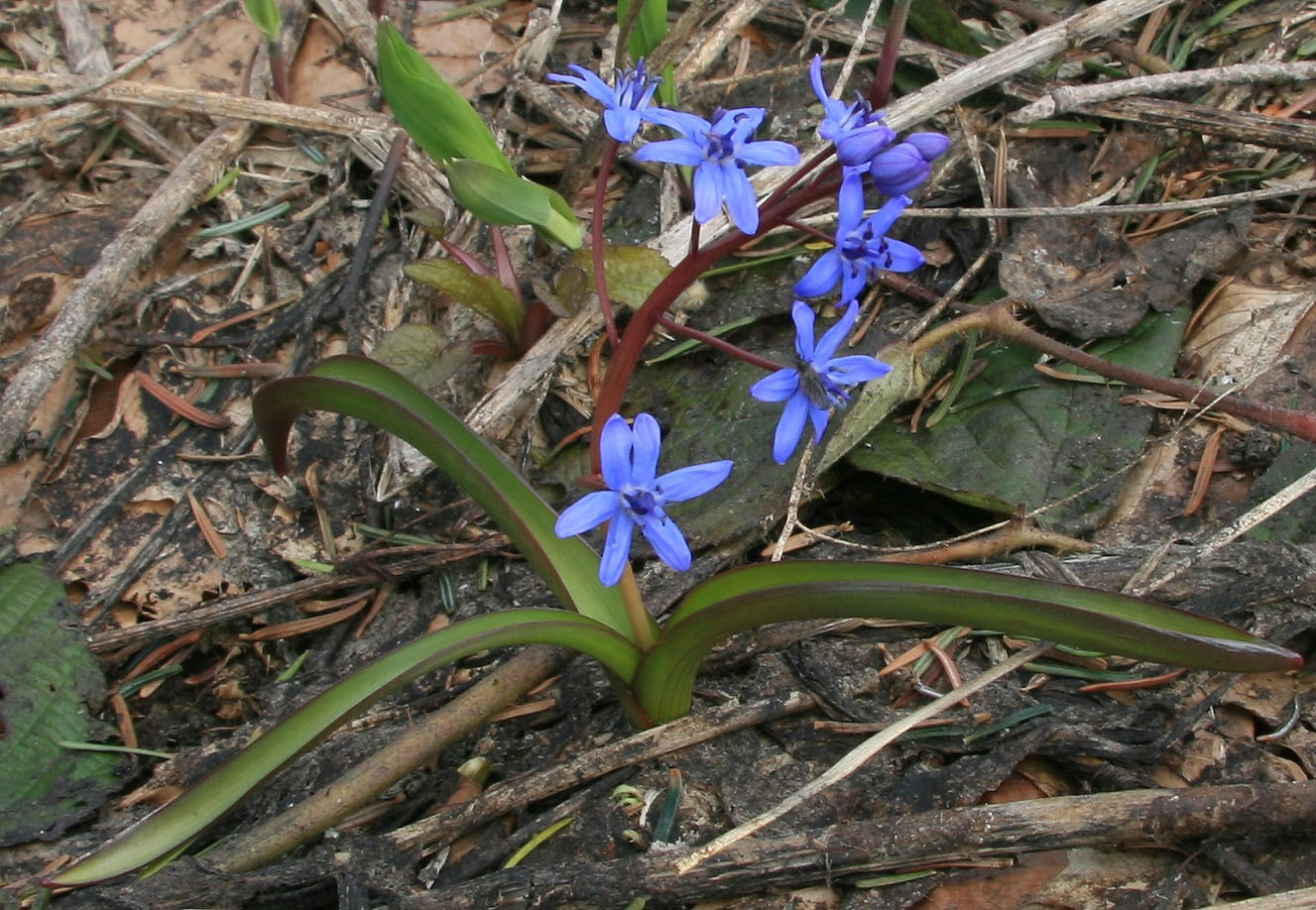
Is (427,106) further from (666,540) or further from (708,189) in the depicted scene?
(666,540)

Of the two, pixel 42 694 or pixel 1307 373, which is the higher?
pixel 42 694

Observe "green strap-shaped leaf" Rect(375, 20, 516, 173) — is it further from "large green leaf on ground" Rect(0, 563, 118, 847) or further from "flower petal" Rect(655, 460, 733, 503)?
"large green leaf on ground" Rect(0, 563, 118, 847)

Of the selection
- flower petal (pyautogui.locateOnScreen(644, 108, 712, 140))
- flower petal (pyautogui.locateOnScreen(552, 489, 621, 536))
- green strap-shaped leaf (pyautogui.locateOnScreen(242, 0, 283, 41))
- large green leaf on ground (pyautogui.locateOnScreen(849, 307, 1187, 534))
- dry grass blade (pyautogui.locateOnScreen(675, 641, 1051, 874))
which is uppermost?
green strap-shaped leaf (pyautogui.locateOnScreen(242, 0, 283, 41))

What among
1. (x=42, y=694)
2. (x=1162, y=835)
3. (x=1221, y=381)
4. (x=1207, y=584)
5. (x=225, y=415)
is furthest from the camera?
(x=225, y=415)

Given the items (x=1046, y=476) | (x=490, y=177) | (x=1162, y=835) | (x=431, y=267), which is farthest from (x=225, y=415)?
(x=1162, y=835)

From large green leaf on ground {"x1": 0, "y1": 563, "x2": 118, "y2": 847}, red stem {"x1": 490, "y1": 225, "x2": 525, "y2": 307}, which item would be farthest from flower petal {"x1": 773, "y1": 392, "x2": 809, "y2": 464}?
large green leaf on ground {"x1": 0, "y1": 563, "x2": 118, "y2": 847}

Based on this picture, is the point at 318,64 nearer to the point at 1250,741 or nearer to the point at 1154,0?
the point at 1154,0
